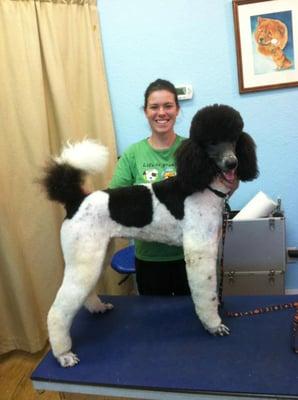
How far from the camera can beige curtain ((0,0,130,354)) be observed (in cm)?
177

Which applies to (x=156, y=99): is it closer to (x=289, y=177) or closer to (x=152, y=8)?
(x=152, y=8)

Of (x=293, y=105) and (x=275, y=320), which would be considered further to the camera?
(x=293, y=105)

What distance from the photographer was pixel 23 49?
1.76 meters

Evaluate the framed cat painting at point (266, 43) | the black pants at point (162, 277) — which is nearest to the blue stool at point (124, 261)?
the black pants at point (162, 277)

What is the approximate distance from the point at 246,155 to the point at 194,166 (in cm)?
18

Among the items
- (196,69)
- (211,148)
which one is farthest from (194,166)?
(196,69)

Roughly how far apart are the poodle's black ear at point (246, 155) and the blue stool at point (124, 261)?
94 cm

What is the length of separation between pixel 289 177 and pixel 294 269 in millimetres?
585

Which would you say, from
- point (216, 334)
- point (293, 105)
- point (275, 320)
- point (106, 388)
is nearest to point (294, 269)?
point (293, 105)

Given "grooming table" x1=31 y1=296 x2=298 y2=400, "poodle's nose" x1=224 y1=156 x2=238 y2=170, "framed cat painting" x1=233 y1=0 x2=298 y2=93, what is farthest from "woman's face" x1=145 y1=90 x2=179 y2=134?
"framed cat painting" x1=233 y1=0 x2=298 y2=93

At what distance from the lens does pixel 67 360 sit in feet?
3.70

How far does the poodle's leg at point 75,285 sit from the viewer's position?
109cm

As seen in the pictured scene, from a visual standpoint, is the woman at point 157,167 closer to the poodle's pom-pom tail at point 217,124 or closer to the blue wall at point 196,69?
the poodle's pom-pom tail at point 217,124

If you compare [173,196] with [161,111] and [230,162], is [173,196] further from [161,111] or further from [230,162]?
[161,111]
